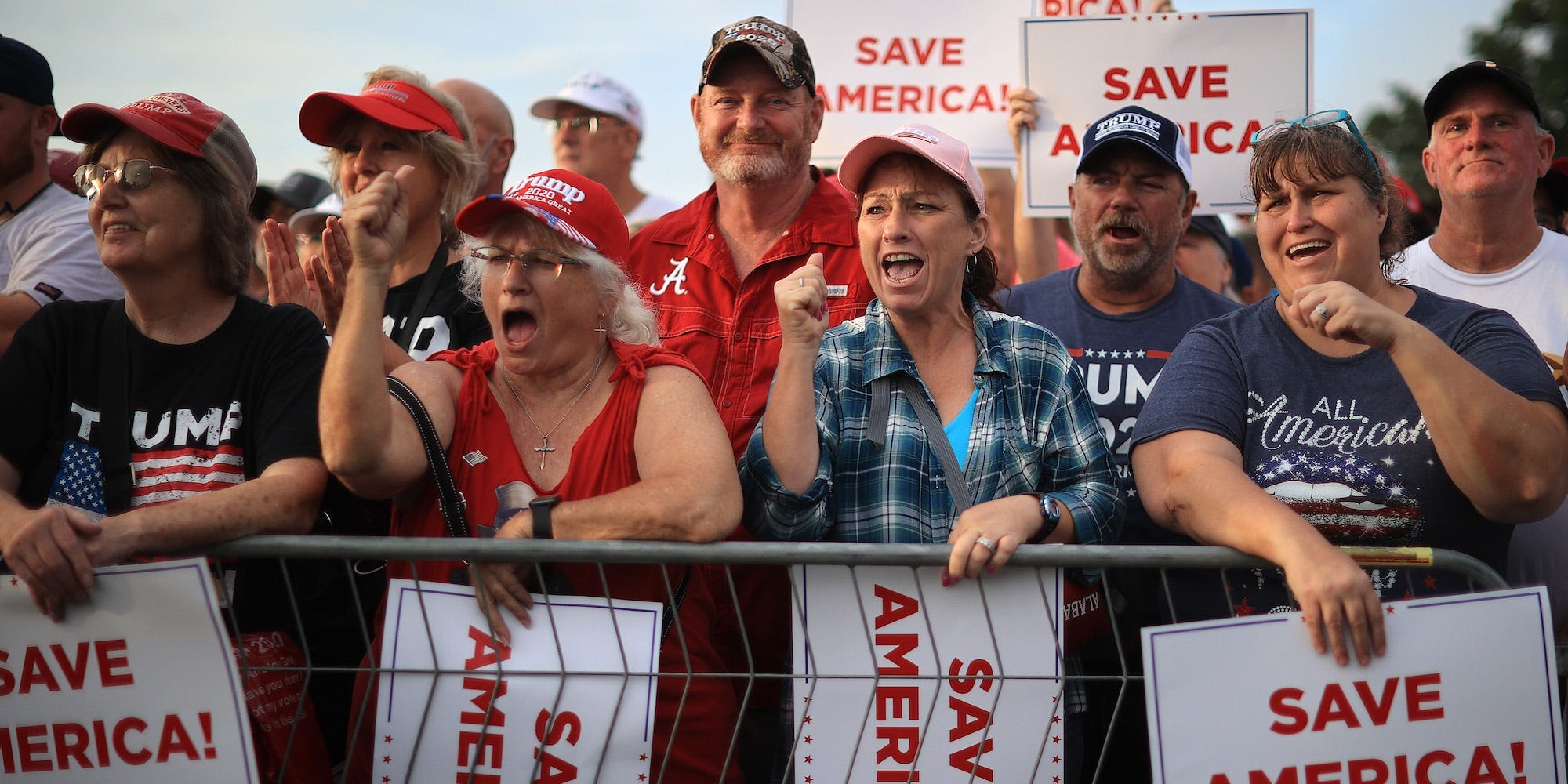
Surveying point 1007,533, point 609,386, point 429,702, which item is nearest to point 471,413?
point 609,386

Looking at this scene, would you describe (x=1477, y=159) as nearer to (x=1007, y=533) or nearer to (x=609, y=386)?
(x=1007, y=533)

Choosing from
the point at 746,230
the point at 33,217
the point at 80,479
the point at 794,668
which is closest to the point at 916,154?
the point at 746,230

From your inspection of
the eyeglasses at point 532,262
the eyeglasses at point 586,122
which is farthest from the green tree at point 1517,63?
the eyeglasses at point 532,262

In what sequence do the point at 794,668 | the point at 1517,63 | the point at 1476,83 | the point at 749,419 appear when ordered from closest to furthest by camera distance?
the point at 794,668 → the point at 749,419 → the point at 1476,83 → the point at 1517,63

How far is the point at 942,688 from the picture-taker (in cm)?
297

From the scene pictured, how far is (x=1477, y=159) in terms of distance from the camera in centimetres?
466

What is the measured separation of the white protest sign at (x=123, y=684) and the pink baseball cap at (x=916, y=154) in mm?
1861

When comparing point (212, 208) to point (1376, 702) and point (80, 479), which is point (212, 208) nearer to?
point (80, 479)

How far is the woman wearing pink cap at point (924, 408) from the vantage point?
123 inches

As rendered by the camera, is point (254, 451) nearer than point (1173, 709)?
No

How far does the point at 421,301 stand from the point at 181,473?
1124 mm

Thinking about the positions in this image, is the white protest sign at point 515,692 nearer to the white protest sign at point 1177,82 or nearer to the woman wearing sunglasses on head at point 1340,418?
the woman wearing sunglasses on head at point 1340,418

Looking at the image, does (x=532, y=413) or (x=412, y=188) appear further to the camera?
(x=412, y=188)

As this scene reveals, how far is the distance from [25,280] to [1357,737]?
3799 mm
